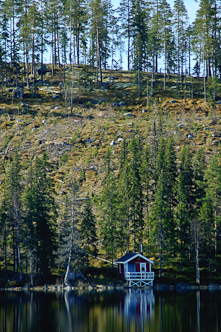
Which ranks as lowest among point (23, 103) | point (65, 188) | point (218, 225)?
point (218, 225)

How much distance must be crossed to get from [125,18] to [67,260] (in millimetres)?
77277

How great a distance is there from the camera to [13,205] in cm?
5478

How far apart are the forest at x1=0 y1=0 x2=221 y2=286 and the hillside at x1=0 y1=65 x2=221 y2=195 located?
0.33 metres

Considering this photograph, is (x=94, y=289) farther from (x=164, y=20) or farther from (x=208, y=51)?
(x=164, y=20)

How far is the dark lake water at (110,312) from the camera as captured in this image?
95.0 feet

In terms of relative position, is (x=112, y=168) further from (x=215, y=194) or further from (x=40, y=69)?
(x=40, y=69)

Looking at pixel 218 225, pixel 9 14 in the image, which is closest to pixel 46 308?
pixel 218 225

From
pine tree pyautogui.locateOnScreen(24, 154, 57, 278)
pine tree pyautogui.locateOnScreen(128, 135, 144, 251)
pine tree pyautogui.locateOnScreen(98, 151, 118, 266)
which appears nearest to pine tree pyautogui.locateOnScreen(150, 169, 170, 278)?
pine tree pyautogui.locateOnScreen(128, 135, 144, 251)

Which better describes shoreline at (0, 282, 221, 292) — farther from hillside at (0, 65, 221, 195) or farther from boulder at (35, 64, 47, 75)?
boulder at (35, 64, 47, 75)

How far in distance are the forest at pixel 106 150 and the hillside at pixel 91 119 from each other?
33cm

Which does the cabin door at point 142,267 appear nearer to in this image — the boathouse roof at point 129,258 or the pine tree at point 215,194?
the boathouse roof at point 129,258

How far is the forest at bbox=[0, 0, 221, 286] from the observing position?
54.3 meters

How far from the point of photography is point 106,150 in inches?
3113

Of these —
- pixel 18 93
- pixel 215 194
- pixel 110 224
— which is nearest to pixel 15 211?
pixel 110 224
